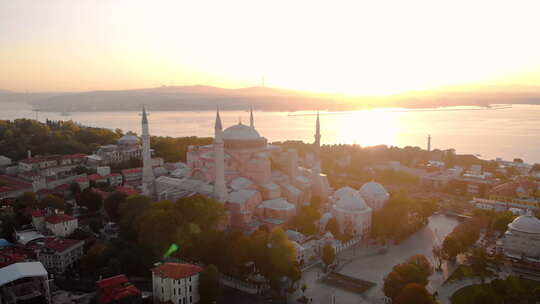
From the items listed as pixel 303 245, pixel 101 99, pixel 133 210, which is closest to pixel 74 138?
pixel 133 210

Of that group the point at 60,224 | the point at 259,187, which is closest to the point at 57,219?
the point at 60,224

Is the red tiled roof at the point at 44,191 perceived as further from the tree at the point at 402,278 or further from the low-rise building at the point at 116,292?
the tree at the point at 402,278

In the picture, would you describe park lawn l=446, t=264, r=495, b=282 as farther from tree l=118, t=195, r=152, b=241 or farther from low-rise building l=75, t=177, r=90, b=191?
low-rise building l=75, t=177, r=90, b=191

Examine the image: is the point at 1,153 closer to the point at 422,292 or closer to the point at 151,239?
the point at 151,239

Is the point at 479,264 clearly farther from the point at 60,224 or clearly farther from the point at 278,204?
the point at 60,224

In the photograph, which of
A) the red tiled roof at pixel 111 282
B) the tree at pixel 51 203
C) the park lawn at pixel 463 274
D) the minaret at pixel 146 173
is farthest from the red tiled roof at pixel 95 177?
the park lawn at pixel 463 274
